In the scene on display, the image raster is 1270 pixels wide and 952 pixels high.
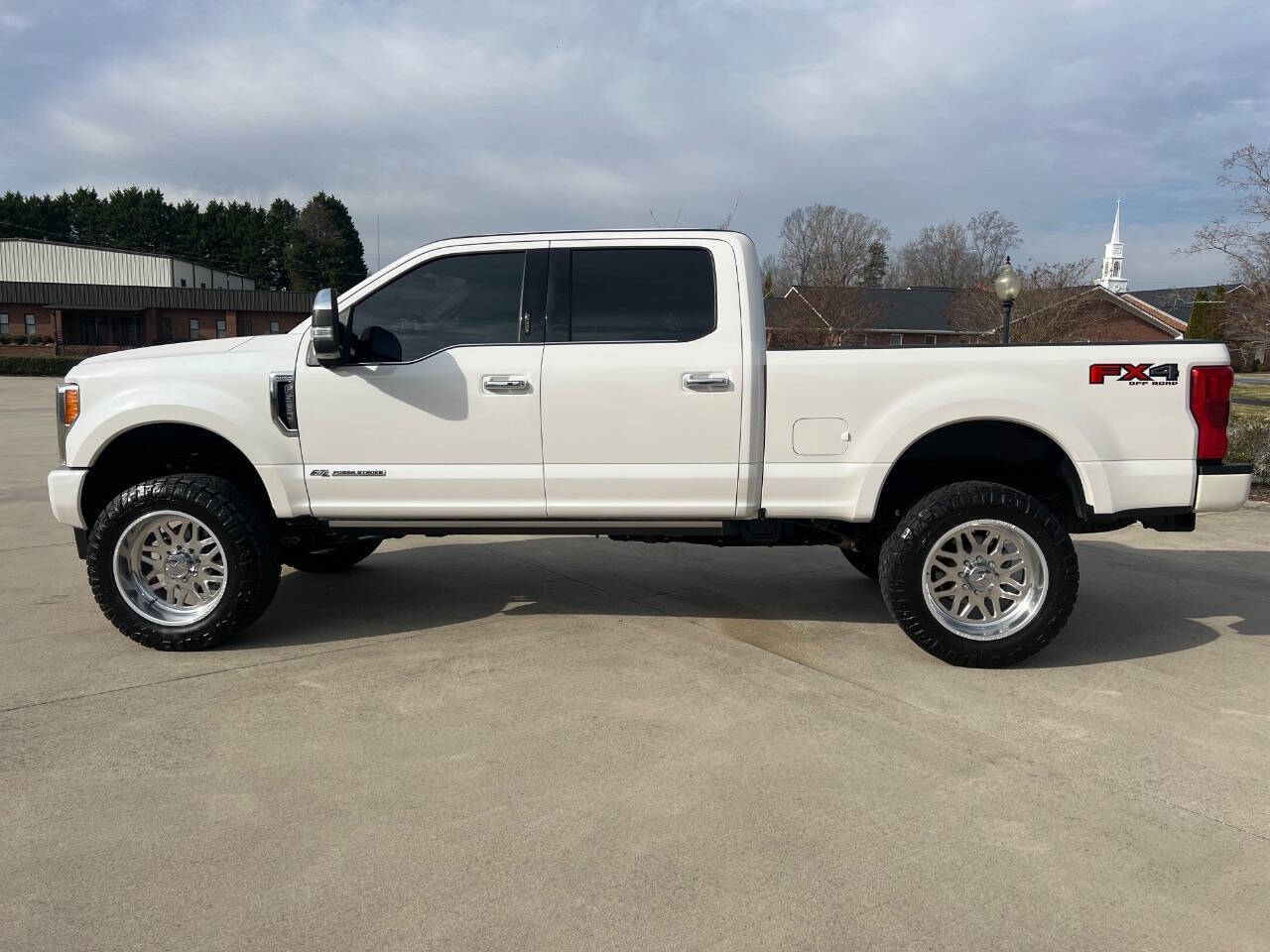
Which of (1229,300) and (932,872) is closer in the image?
(932,872)

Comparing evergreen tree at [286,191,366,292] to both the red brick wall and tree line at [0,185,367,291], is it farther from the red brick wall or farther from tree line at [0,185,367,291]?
the red brick wall

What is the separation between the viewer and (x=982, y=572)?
486cm

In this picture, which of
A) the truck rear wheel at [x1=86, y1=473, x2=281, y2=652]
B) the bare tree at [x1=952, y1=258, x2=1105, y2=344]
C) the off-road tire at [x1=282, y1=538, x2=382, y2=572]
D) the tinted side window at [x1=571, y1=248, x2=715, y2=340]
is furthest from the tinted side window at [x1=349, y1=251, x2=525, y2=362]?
the bare tree at [x1=952, y1=258, x2=1105, y2=344]

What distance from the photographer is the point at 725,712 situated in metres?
4.17

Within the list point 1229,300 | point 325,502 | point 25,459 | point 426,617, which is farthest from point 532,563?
point 1229,300

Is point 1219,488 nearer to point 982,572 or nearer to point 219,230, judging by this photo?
point 982,572

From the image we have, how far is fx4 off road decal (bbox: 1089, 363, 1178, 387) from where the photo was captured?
464 cm

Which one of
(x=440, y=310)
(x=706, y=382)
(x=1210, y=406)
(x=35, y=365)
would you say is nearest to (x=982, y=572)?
(x=1210, y=406)

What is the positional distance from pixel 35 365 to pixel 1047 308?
47.8m

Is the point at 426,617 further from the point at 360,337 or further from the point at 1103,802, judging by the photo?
the point at 1103,802

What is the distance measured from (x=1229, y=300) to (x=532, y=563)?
1470 cm

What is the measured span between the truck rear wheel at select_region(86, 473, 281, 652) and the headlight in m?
0.44

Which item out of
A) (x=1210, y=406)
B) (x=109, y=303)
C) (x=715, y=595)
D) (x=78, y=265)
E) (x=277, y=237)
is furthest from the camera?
(x=277, y=237)

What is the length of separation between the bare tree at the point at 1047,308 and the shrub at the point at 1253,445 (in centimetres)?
1471
